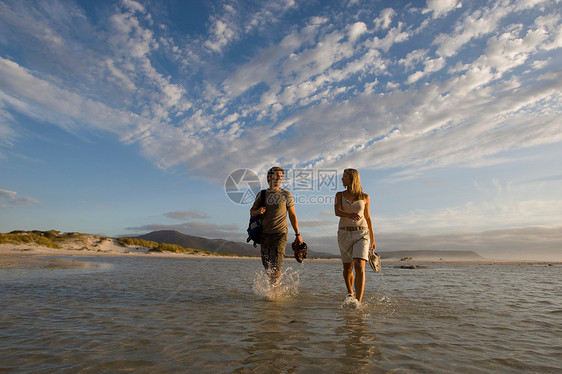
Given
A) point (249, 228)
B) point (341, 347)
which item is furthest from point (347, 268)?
point (341, 347)

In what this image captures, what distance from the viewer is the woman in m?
6.30

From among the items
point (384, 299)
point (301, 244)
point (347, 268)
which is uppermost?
Result: point (301, 244)

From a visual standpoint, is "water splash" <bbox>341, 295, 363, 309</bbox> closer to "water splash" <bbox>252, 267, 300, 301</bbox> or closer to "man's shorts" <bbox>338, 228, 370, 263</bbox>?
"man's shorts" <bbox>338, 228, 370, 263</bbox>

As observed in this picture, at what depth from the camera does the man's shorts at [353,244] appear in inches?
248

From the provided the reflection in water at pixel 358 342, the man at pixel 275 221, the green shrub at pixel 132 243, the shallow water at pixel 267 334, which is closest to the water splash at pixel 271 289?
the shallow water at pixel 267 334

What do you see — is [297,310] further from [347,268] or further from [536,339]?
[536,339]

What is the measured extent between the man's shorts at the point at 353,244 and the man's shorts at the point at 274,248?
135 cm

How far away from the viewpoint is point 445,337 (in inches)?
161

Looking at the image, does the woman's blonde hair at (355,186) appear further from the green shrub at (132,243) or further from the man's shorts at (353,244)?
the green shrub at (132,243)

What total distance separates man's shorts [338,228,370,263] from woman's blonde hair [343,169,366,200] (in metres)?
0.72

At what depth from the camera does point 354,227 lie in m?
6.45

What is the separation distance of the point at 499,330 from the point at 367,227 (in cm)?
276

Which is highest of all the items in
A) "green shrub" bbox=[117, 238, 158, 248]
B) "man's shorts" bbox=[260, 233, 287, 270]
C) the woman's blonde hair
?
the woman's blonde hair

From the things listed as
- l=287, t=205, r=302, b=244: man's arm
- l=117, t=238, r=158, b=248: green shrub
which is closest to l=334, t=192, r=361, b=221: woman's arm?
l=287, t=205, r=302, b=244: man's arm
